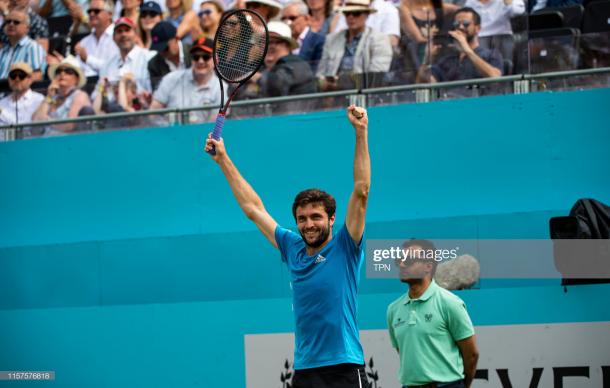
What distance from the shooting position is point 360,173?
16.4 feet

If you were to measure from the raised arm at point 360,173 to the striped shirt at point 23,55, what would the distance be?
22.6 ft

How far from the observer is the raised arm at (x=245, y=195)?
5500 mm

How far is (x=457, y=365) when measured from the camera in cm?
616

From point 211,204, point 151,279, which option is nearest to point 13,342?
point 151,279

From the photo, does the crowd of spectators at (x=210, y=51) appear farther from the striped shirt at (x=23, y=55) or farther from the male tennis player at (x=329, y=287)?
the male tennis player at (x=329, y=287)

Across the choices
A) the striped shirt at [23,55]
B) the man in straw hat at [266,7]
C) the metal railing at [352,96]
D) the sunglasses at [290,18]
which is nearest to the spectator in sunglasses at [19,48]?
the striped shirt at [23,55]

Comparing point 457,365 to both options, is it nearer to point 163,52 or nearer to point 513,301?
point 513,301

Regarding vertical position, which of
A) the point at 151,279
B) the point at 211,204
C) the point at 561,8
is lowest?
the point at 151,279

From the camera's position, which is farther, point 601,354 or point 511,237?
point 511,237

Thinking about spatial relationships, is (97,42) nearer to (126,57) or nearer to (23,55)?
(126,57)

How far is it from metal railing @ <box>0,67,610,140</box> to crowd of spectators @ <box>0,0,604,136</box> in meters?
0.06

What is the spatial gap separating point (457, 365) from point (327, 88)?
131 inches

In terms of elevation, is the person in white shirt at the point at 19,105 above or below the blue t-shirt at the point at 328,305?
above

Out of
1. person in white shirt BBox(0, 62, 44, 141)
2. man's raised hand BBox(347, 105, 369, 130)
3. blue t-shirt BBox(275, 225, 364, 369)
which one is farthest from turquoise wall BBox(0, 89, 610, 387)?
man's raised hand BBox(347, 105, 369, 130)
